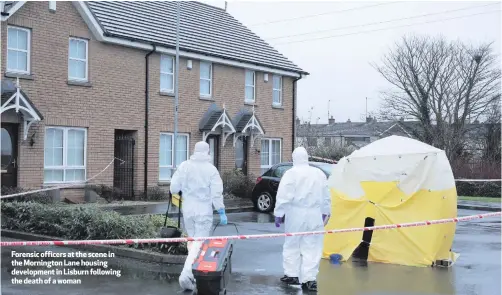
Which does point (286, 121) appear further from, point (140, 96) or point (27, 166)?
point (27, 166)

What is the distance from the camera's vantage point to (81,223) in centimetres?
1084

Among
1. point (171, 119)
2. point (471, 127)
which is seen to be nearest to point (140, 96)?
point (171, 119)

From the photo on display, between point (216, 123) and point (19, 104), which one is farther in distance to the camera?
point (216, 123)

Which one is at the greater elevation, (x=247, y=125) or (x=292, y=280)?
(x=247, y=125)

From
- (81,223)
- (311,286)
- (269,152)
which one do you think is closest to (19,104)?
(81,223)

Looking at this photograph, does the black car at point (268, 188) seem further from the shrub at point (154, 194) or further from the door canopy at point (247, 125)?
the door canopy at point (247, 125)

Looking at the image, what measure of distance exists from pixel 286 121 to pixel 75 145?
1053 cm

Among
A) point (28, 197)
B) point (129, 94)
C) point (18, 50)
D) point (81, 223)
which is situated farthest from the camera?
point (129, 94)

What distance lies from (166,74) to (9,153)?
6.38 meters

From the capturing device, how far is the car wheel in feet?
59.5

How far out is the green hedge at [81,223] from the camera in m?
10.5

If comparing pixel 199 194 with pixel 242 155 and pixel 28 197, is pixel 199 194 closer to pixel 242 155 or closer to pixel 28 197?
pixel 28 197

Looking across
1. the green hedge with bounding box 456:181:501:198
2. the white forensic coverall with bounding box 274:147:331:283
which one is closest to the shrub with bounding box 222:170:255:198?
the green hedge with bounding box 456:181:501:198

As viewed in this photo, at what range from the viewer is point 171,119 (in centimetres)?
2188
